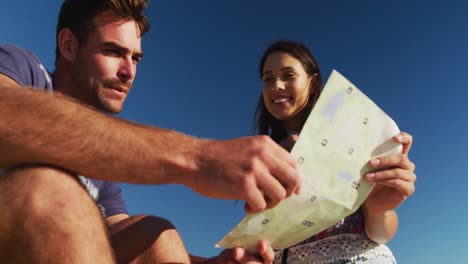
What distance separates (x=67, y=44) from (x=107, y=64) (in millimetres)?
385

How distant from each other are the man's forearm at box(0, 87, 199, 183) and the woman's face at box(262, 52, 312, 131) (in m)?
1.83

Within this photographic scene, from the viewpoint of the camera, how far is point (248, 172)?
1.17 m

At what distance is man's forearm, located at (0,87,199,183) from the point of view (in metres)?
1.26

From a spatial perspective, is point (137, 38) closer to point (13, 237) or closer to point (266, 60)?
point (266, 60)

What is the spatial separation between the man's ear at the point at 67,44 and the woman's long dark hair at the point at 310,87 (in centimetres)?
155

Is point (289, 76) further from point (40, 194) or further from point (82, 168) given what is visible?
point (40, 194)

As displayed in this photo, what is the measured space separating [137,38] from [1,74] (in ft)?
6.30

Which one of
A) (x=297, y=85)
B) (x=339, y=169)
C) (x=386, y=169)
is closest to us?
(x=339, y=169)

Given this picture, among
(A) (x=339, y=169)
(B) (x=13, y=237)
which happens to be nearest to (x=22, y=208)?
(B) (x=13, y=237)

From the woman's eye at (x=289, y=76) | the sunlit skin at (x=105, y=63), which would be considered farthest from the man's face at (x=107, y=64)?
the woman's eye at (x=289, y=76)

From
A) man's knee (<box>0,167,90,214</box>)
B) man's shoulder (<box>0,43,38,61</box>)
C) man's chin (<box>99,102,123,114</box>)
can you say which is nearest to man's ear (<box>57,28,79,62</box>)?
man's chin (<box>99,102,123,114</box>)

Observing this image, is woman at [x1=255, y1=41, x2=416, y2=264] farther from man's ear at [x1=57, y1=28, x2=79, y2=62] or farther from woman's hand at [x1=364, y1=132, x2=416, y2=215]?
man's ear at [x1=57, y1=28, x2=79, y2=62]

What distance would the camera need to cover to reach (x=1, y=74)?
175cm

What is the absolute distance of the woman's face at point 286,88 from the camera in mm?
3061
